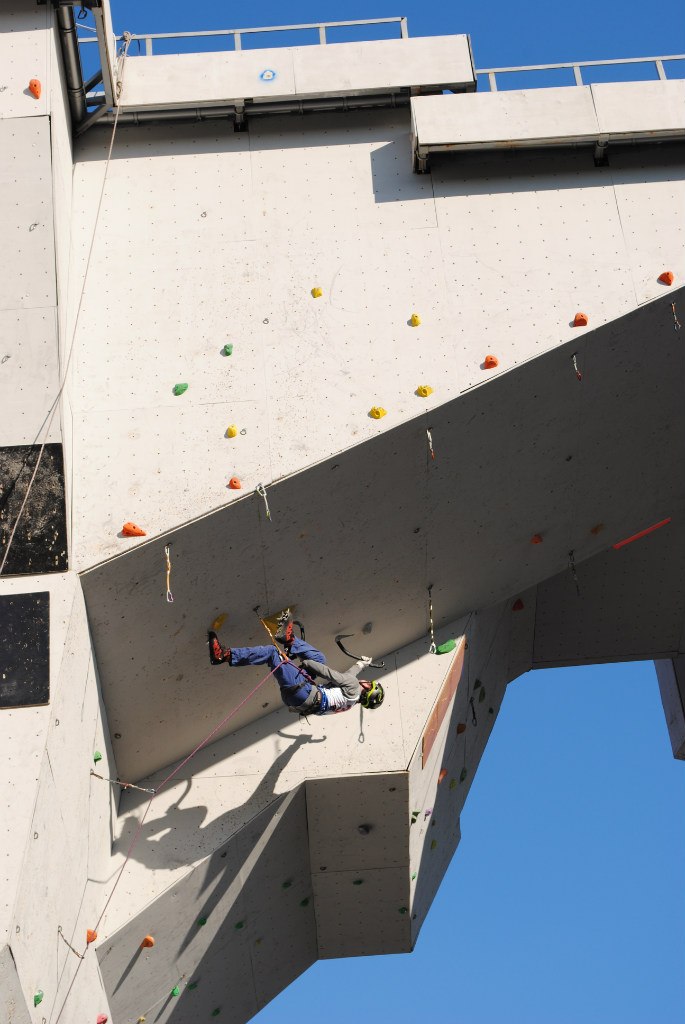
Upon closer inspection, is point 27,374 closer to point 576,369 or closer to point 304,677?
point 304,677

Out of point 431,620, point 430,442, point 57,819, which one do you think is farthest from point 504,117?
point 57,819

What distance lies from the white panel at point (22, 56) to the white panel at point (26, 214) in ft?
0.35

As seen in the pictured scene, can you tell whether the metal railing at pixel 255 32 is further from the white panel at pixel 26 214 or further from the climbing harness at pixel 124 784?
the climbing harness at pixel 124 784

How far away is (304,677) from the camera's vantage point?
8.24 metres

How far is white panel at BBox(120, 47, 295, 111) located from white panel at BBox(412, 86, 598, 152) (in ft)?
3.58

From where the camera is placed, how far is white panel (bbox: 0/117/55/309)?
8.33m

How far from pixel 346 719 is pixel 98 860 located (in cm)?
198

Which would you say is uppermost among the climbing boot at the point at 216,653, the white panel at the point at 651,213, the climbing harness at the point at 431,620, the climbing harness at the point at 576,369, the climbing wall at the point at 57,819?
the white panel at the point at 651,213

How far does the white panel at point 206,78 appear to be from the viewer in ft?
30.8

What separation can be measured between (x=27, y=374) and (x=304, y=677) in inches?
102

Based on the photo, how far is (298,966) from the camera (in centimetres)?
1021

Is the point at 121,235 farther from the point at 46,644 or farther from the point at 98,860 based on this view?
the point at 98,860

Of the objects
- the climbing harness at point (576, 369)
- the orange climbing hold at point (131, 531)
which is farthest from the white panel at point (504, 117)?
the orange climbing hold at point (131, 531)

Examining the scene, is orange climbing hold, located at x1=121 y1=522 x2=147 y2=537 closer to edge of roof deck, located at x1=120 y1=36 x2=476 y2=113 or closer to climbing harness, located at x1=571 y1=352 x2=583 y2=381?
climbing harness, located at x1=571 y1=352 x2=583 y2=381
